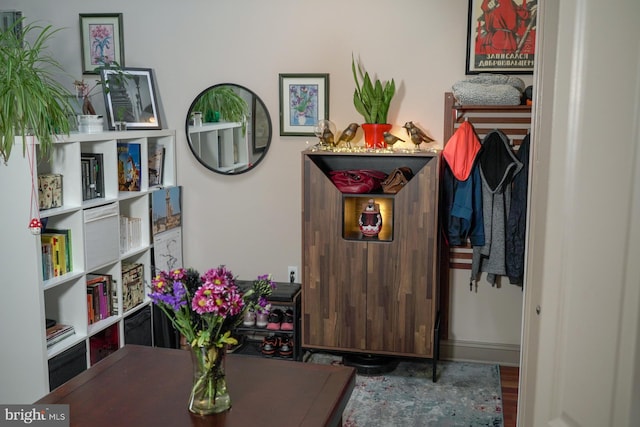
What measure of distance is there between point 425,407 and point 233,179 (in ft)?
6.18

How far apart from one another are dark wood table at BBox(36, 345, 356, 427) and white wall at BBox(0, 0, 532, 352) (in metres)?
1.95

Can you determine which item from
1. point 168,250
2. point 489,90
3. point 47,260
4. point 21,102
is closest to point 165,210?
point 168,250

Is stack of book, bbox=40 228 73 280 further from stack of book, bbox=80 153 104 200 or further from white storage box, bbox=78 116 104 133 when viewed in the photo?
white storage box, bbox=78 116 104 133

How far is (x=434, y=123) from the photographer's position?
13.5 ft

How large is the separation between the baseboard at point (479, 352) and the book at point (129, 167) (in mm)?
2154

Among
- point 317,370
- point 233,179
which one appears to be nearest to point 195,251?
point 233,179

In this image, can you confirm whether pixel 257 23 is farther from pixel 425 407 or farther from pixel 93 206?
pixel 425 407

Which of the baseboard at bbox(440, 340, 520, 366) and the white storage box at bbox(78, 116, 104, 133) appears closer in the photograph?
the white storage box at bbox(78, 116, 104, 133)

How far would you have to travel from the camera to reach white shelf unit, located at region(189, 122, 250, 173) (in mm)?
4379

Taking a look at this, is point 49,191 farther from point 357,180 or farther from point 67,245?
point 357,180

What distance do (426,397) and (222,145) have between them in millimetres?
2013

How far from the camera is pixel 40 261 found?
3.33 metres

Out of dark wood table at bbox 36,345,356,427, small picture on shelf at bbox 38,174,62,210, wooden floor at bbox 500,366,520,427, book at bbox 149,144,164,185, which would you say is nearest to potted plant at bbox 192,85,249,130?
book at bbox 149,144,164,185

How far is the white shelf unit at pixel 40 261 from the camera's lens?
10.9 ft
